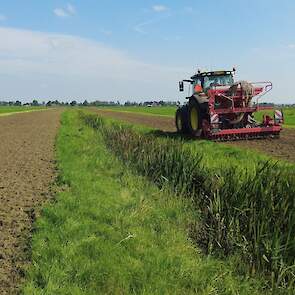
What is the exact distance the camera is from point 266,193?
7.32m

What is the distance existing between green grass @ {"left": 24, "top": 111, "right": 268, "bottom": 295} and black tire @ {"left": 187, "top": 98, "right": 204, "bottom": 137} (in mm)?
9285

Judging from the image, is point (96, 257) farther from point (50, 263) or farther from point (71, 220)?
point (71, 220)

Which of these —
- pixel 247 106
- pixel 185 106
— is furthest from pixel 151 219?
pixel 185 106

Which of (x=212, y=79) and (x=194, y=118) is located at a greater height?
(x=212, y=79)

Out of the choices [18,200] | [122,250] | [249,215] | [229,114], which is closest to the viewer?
[122,250]

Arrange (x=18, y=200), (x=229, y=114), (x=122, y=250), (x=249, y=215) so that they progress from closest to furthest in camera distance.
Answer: (x=122, y=250) → (x=249, y=215) → (x=18, y=200) → (x=229, y=114)

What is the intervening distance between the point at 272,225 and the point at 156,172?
4.93 meters

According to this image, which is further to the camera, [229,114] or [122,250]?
[229,114]

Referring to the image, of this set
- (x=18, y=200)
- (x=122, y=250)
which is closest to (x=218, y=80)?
(x=18, y=200)

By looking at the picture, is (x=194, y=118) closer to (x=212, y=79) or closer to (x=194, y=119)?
(x=194, y=119)

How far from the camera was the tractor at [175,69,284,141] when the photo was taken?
18203 millimetres

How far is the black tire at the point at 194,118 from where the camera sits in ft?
61.1

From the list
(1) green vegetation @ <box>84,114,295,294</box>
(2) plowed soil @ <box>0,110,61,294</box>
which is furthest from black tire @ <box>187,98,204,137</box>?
(1) green vegetation @ <box>84,114,295,294</box>

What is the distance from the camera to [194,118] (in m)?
19.3
